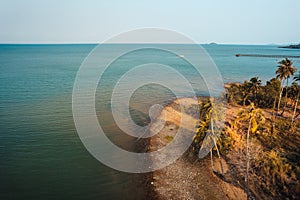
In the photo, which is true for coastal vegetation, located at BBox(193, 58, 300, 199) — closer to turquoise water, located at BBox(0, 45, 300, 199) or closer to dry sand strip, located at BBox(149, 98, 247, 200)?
dry sand strip, located at BBox(149, 98, 247, 200)

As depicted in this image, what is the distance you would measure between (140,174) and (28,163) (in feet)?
51.2

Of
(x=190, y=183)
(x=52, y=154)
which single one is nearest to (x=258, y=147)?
(x=190, y=183)

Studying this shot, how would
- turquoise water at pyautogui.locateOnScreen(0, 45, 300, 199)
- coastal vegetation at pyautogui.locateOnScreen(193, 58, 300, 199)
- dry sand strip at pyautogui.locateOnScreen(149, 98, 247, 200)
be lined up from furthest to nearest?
turquoise water at pyautogui.locateOnScreen(0, 45, 300, 199), coastal vegetation at pyautogui.locateOnScreen(193, 58, 300, 199), dry sand strip at pyautogui.locateOnScreen(149, 98, 247, 200)

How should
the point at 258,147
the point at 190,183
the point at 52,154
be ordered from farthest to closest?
the point at 258,147 → the point at 52,154 → the point at 190,183

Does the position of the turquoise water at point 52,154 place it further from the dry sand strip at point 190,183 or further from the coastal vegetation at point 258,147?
the coastal vegetation at point 258,147

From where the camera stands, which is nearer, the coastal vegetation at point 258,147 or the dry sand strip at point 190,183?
the dry sand strip at point 190,183

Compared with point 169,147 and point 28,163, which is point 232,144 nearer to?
point 169,147

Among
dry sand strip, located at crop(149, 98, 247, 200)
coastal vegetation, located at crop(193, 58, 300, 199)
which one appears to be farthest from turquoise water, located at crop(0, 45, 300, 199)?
coastal vegetation, located at crop(193, 58, 300, 199)

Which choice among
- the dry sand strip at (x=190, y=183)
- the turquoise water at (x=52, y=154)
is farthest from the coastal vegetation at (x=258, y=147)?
the turquoise water at (x=52, y=154)

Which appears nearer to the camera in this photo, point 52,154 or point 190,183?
point 190,183

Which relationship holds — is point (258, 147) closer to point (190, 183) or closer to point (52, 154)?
point (190, 183)

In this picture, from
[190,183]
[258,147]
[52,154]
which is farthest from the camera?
[258,147]

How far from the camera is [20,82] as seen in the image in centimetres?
8200

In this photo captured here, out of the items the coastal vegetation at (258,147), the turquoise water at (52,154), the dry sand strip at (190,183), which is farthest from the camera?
the turquoise water at (52,154)
